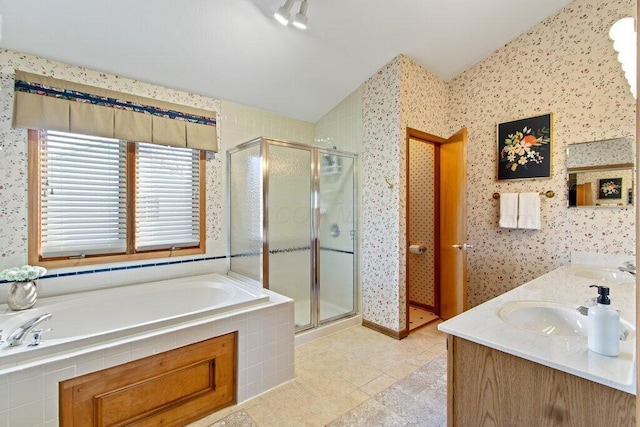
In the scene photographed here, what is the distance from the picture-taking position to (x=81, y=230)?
91.6 inches

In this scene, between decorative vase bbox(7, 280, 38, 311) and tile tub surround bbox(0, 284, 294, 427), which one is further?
decorative vase bbox(7, 280, 38, 311)

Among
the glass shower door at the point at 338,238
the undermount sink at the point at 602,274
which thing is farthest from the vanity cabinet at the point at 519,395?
the glass shower door at the point at 338,238

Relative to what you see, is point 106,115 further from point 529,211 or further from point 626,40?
point 529,211

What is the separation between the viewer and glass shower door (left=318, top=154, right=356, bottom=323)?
3.15 meters

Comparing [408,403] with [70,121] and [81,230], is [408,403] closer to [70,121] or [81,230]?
[81,230]

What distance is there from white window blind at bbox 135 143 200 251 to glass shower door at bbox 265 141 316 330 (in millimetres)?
784

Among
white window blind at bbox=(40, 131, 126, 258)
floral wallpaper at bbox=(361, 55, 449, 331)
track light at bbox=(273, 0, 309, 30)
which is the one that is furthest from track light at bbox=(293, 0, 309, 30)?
white window blind at bbox=(40, 131, 126, 258)

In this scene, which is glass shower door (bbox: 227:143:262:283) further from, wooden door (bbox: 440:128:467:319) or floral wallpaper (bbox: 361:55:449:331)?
wooden door (bbox: 440:128:467:319)

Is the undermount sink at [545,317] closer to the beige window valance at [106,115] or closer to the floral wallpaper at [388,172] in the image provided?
the floral wallpaper at [388,172]

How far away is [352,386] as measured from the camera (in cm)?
207

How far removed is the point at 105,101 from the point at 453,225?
3.27 m

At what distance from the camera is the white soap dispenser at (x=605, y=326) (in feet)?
2.94

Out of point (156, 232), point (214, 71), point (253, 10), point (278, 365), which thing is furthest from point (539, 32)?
point (156, 232)

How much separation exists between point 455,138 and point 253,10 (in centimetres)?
210
